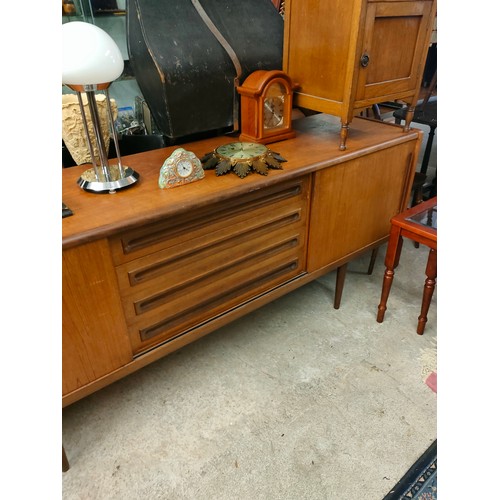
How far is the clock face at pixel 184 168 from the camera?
1.30m

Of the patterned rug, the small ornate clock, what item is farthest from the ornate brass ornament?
the patterned rug

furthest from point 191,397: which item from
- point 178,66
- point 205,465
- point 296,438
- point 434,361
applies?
point 178,66

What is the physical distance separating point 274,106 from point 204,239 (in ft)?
2.29

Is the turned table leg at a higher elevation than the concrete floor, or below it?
higher

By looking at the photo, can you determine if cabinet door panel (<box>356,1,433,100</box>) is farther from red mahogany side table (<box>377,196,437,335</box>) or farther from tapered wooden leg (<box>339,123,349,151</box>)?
red mahogany side table (<box>377,196,437,335</box>)

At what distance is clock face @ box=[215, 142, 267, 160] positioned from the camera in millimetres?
1453

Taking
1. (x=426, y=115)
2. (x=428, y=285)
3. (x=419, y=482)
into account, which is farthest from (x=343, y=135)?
(x=426, y=115)

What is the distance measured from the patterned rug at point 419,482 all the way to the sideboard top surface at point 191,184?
115cm

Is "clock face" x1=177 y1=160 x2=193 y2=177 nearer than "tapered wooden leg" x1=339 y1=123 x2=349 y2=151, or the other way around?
"clock face" x1=177 y1=160 x2=193 y2=177

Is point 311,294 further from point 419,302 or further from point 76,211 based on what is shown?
point 76,211

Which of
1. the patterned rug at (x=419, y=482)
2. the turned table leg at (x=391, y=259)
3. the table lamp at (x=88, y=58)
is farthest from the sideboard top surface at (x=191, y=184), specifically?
the patterned rug at (x=419, y=482)

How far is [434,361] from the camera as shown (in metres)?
1.87

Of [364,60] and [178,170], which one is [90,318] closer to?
[178,170]

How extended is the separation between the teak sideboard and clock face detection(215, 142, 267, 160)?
3.7 inches
